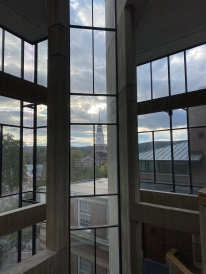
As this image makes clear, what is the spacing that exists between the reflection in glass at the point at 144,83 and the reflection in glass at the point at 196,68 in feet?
7.04

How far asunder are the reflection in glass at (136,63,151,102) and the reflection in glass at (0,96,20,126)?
6.56 metres

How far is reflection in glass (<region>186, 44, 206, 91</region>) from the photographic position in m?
9.80

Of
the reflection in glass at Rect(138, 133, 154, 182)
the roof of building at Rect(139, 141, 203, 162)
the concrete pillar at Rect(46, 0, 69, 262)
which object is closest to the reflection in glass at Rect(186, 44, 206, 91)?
the roof of building at Rect(139, 141, 203, 162)

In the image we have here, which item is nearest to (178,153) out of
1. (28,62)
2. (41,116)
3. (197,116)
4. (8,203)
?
(197,116)

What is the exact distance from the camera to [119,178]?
292 inches

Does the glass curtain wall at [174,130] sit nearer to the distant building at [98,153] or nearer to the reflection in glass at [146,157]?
the reflection in glass at [146,157]

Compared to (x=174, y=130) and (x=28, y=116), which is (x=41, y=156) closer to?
(x=28, y=116)

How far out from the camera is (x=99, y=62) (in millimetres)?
7941

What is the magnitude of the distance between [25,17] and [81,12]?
2372mm

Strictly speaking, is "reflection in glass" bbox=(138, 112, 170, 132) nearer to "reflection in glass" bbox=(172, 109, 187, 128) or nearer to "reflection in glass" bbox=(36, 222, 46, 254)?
"reflection in glass" bbox=(172, 109, 187, 128)

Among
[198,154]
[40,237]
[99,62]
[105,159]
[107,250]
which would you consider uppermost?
[99,62]

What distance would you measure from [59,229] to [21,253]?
16.1 feet

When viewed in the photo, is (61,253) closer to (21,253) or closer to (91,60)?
(21,253)

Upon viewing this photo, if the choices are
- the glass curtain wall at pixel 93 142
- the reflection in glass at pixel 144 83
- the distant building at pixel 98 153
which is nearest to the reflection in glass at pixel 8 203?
the glass curtain wall at pixel 93 142
